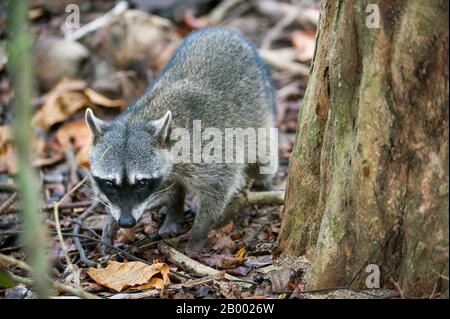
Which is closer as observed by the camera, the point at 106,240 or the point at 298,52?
the point at 106,240

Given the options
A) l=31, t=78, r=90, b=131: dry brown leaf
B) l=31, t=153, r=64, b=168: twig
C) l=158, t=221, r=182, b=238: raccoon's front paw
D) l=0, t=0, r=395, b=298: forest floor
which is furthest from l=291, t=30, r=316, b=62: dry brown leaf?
l=158, t=221, r=182, b=238: raccoon's front paw

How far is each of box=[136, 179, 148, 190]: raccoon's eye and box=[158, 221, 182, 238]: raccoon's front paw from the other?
777 millimetres

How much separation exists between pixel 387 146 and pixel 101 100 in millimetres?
6675

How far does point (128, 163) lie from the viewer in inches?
Answer: 251

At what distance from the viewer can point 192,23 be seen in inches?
491

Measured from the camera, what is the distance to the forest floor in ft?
18.8

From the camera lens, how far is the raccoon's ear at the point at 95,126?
21.8ft

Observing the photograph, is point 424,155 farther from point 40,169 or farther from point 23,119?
point 40,169

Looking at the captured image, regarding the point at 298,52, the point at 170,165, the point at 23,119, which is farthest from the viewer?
the point at 298,52

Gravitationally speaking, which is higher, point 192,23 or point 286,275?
point 192,23

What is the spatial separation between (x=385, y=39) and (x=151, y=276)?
2.71 m

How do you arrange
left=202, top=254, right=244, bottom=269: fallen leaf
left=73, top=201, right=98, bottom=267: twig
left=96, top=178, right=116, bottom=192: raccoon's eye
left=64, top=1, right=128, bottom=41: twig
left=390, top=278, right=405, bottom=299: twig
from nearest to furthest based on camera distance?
left=390, top=278, right=405, bottom=299: twig
left=202, top=254, right=244, bottom=269: fallen leaf
left=73, top=201, right=98, bottom=267: twig
left=96, top=178, right=116, bottom=192: raccoon's eye
left=64, top=1, right=128, bottom=41: twig

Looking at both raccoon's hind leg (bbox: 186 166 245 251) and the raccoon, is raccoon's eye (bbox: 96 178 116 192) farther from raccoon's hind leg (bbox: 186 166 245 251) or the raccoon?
raccoon's hind leg (bbox: 186 166 245 251)
